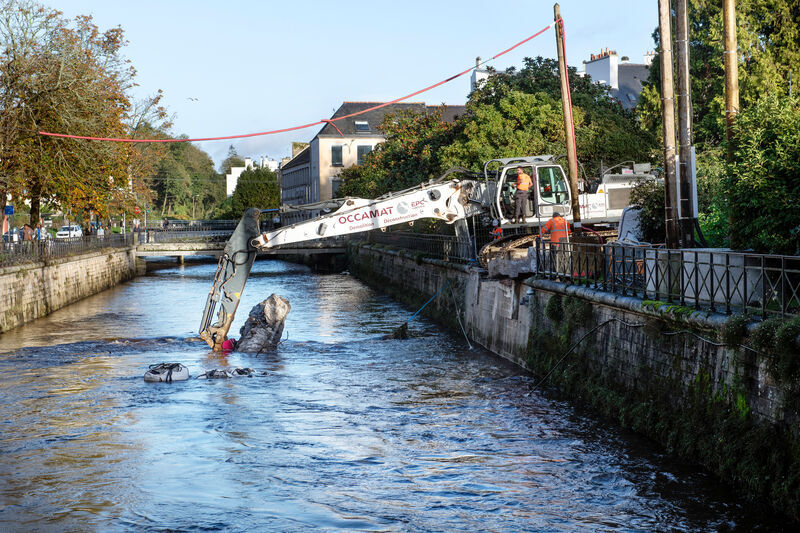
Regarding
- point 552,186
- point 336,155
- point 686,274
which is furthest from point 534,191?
point 336,155

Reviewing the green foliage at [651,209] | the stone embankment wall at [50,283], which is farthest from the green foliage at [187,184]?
the green foliage at [651,209]

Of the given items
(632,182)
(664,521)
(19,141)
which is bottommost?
(664,521)

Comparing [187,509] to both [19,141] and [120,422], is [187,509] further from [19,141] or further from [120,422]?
[19,141]

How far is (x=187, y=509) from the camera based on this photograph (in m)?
10.3

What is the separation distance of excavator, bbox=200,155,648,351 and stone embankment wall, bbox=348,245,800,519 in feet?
8.50

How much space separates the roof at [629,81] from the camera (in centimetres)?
5216

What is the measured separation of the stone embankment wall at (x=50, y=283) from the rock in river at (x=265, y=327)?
26.4ft

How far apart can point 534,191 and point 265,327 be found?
766 cm

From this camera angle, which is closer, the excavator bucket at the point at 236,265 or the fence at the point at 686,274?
the fence at the point at 686,274

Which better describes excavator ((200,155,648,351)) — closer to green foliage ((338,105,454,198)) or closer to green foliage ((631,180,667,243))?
green foliage ((631,180,667,243))

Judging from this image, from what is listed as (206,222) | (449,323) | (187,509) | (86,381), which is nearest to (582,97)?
(449,323)

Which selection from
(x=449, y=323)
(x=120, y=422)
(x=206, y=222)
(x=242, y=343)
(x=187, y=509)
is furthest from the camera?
(x=206, y=222)

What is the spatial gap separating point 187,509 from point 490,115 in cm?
2460

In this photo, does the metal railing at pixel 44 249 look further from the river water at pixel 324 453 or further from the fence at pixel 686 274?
the fence at pixel 686 274
